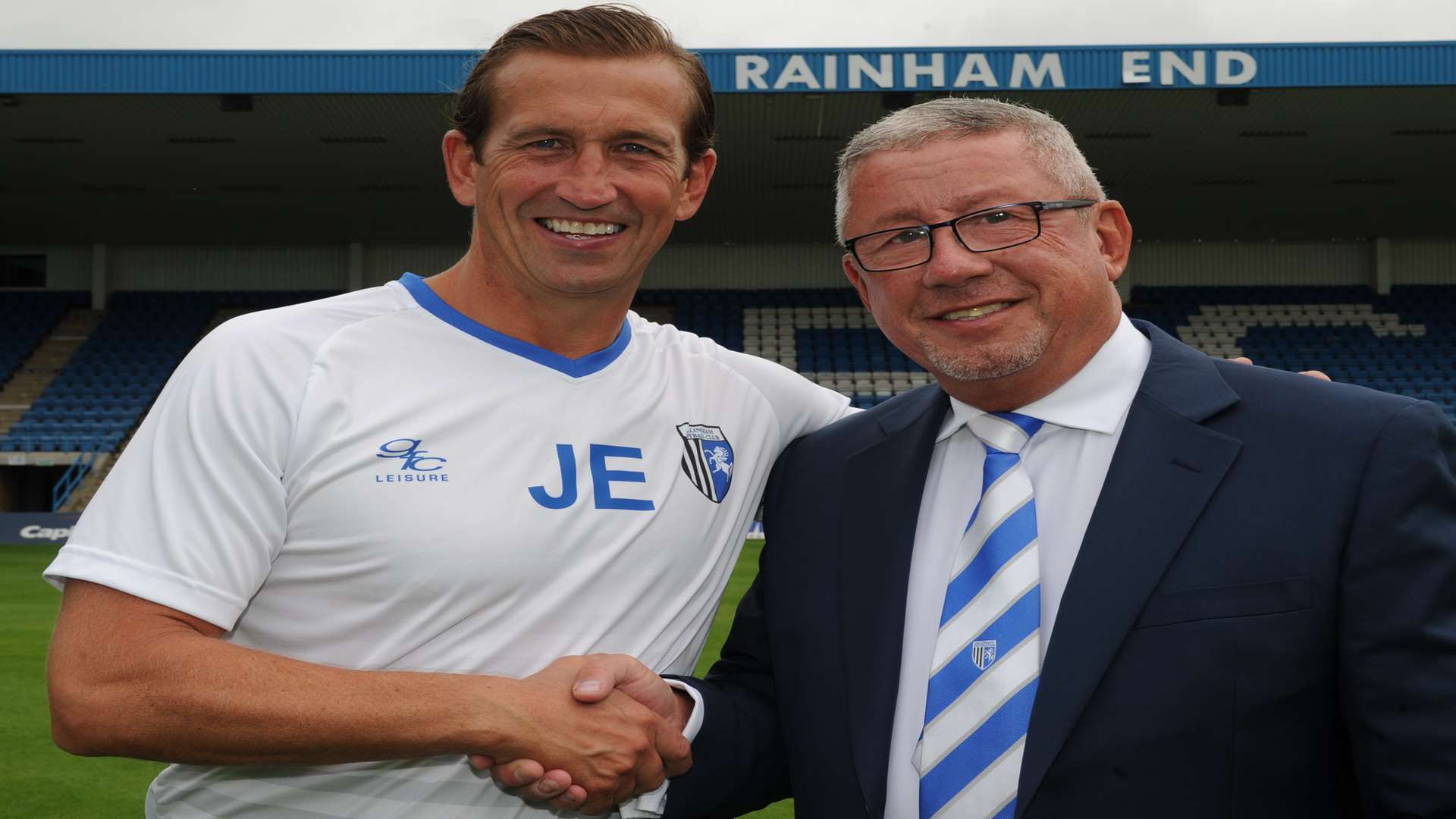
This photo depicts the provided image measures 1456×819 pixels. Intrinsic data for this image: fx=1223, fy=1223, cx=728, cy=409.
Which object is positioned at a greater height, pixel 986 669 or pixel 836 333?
pixel 836 333

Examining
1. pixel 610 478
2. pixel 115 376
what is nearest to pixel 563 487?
pixel 610 478

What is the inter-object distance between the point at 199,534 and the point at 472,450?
49cm

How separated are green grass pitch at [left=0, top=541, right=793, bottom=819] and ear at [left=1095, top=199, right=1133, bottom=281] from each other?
11.0 ft

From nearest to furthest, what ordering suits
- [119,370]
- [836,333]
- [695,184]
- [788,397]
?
[695,184]
[788,397]
[119,370]
[836,333]

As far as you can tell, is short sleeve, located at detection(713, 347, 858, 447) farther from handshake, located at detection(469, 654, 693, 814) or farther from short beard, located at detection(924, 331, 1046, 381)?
handshake, located at detection(469, 654, 693, 814)

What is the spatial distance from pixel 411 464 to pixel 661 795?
81 cm

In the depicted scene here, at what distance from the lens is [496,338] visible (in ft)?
8.11

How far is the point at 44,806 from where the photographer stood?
5.09m

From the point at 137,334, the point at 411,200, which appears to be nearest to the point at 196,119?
the point at 411,200

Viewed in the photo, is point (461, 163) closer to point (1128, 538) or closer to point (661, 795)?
point (661, 795)

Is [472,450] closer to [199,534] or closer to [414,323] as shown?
[414,323]

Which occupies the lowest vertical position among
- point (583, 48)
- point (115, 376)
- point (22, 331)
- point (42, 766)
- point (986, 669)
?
point (42, 766)

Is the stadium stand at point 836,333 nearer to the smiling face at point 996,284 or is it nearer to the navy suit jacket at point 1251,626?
the smiling face at point 996,284

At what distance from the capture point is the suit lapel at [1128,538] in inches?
76.4
